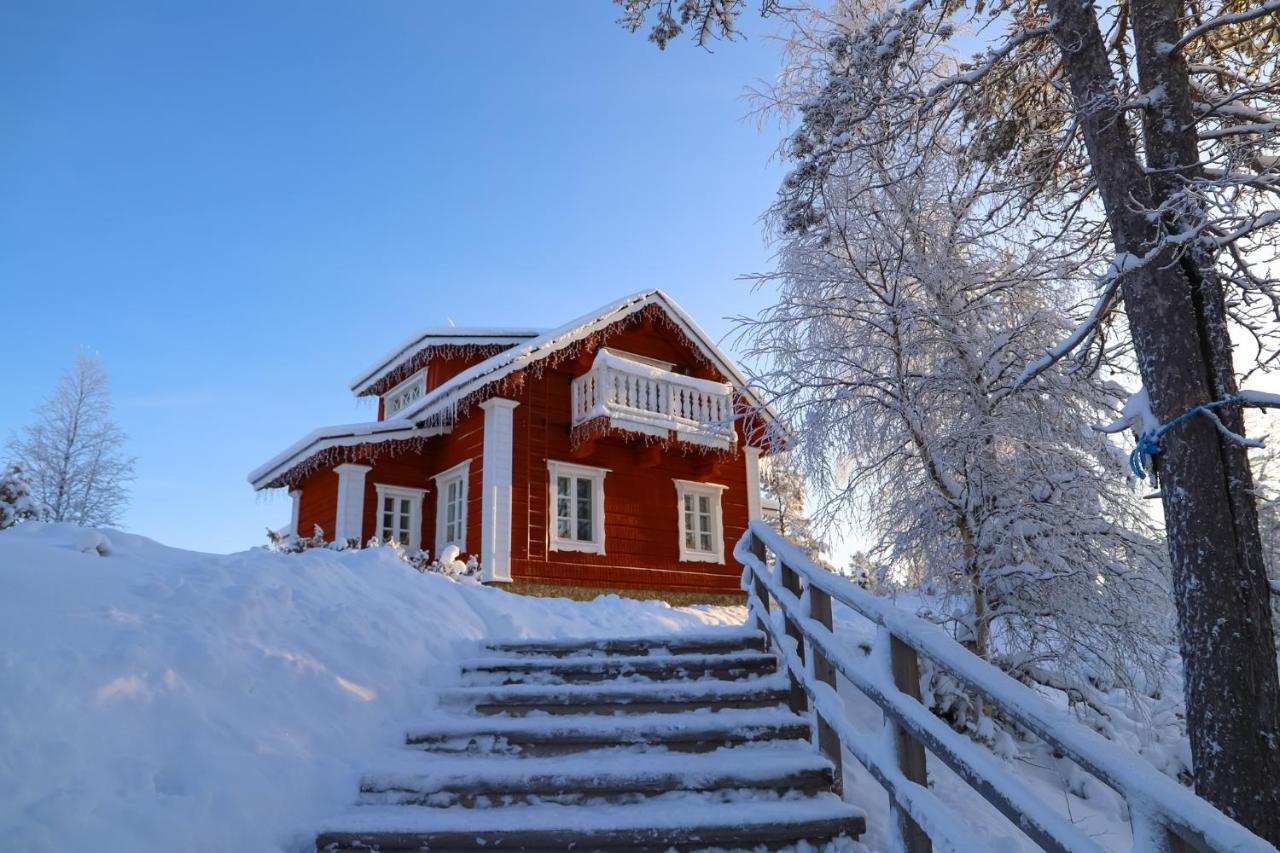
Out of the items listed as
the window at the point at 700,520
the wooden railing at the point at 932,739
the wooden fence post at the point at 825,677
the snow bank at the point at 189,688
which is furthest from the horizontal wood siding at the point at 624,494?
the wooden fence post at the point at 825,677

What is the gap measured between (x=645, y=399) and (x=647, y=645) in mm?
8886

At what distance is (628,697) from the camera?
509cm

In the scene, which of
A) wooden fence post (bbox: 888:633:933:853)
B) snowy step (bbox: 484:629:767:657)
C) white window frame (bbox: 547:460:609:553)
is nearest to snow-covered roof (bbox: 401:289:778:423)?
white window frame (bbox: 547:460:609:553)

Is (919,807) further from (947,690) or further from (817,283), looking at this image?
(817,283)

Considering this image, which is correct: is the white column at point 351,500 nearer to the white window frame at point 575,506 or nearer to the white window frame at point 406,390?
the white window frame at point 406,390

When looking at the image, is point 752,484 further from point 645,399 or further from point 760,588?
point 760,588

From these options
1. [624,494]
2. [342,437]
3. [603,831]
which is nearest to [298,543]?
[342,437]

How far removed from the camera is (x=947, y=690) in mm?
6840

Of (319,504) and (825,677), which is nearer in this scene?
(825,677)

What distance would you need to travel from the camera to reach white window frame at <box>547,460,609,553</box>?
1412 cm

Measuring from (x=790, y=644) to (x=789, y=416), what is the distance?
303 cm

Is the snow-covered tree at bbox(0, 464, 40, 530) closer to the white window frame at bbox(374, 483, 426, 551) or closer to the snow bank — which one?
the white window frame at bbox(374, 483, 426, 551)

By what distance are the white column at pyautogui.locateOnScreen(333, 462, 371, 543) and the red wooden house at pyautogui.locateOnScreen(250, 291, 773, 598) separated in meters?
0.03

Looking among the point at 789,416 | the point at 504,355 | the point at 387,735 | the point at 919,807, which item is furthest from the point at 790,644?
the point at 504,355
